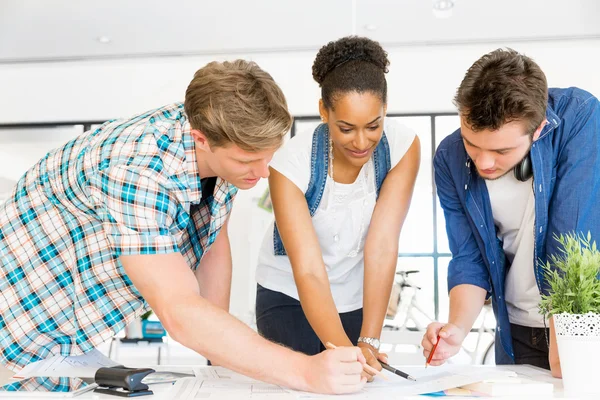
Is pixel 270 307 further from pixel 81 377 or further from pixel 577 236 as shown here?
pixel 577 236

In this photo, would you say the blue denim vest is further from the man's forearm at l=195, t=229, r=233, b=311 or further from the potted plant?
the potted plant

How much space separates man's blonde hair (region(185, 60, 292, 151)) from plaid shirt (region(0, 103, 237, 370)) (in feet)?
0.23

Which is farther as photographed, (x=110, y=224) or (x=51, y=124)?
(x=51, y=124)

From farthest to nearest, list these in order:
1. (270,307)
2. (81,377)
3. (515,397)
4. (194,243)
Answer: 1. (270,307)
2. (194,243)
3. (81,377)
4. (515,397)

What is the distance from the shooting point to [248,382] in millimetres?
1183

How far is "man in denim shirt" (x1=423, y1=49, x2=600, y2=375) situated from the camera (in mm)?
1367

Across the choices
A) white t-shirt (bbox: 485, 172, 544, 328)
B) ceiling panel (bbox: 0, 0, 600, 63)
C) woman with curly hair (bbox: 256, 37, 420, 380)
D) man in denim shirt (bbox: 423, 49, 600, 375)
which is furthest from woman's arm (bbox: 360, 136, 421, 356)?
ceiling panel (bbox: 0, 0, 600, 63)

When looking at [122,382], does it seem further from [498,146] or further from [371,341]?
[498,146]

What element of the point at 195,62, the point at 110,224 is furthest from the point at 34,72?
the point at 110,224

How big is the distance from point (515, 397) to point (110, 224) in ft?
2.49

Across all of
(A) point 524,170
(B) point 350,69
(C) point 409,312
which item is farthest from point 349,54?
(C) point 409,312

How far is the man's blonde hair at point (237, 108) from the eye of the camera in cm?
116

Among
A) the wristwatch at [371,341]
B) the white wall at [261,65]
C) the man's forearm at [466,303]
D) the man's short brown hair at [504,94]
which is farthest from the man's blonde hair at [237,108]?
the white wall at [261,65]

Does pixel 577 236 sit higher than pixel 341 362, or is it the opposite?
pixel 577 236
